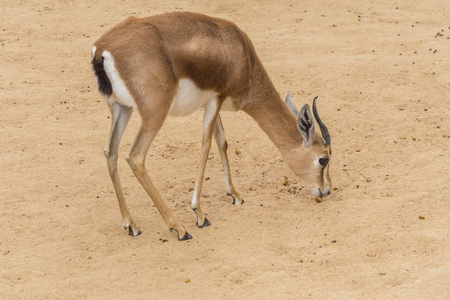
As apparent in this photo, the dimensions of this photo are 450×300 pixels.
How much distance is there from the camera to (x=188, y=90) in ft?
22.3

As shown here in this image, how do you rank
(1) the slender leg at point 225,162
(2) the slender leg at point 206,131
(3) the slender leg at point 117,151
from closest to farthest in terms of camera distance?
(3) the slender leg at point 117,151 < (2) the slender leg at point 206,131 < (1) the slender leg at point 225,162

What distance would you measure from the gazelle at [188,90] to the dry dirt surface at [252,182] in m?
0.46

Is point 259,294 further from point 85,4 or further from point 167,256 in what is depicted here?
point 85,4

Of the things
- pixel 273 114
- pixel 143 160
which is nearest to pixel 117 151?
pixel 143 160

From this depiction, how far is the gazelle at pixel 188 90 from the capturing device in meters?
6.46

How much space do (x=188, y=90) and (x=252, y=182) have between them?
6.17ft

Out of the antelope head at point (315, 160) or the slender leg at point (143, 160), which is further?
the antelope head at point (315, 160)

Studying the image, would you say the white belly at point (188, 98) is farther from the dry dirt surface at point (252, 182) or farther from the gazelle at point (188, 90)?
the dry dirt surface at point (252, 182)

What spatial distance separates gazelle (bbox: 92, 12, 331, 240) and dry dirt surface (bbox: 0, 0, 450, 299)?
0.46 m

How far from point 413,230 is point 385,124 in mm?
2833

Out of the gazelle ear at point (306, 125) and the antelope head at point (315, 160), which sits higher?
the gazelle ear at point (306, 125)

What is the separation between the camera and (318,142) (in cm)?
763

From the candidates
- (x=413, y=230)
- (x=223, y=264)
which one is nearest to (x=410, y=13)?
(x=413, y=230)

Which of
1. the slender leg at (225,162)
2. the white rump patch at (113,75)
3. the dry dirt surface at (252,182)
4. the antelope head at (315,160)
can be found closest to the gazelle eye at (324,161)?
the antelope head at (315,160)
